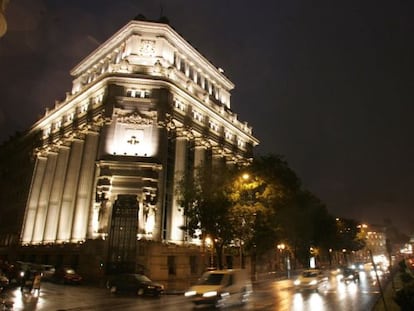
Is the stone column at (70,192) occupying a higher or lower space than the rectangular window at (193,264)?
higher

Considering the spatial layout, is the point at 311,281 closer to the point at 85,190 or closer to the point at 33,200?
the point at 85,190

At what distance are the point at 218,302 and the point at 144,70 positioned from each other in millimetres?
39956

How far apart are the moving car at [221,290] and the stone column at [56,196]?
120 feet

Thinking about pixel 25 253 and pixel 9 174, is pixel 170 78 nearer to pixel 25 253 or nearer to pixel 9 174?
pixel 25 253

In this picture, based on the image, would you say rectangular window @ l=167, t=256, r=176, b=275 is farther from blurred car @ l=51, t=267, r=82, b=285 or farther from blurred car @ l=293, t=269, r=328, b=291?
blurred car @ l=293, t=269, r=328, b=291

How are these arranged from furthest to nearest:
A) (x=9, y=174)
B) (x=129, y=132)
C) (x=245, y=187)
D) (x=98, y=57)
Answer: (x=9, y=174), (x=98, y=57), (x=129, y=132), (x=245, y=187)

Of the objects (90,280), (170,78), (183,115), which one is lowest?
(90,280)

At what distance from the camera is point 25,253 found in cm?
5178

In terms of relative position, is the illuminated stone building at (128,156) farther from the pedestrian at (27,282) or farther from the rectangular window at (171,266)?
the pedestrian at (27,282)

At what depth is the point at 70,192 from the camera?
4931cm

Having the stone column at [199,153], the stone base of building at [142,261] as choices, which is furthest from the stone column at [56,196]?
the stone column at [199,153]

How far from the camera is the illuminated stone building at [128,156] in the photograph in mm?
41062

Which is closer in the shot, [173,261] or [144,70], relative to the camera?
[173,261]

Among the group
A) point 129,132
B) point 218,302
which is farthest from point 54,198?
point 218,302
